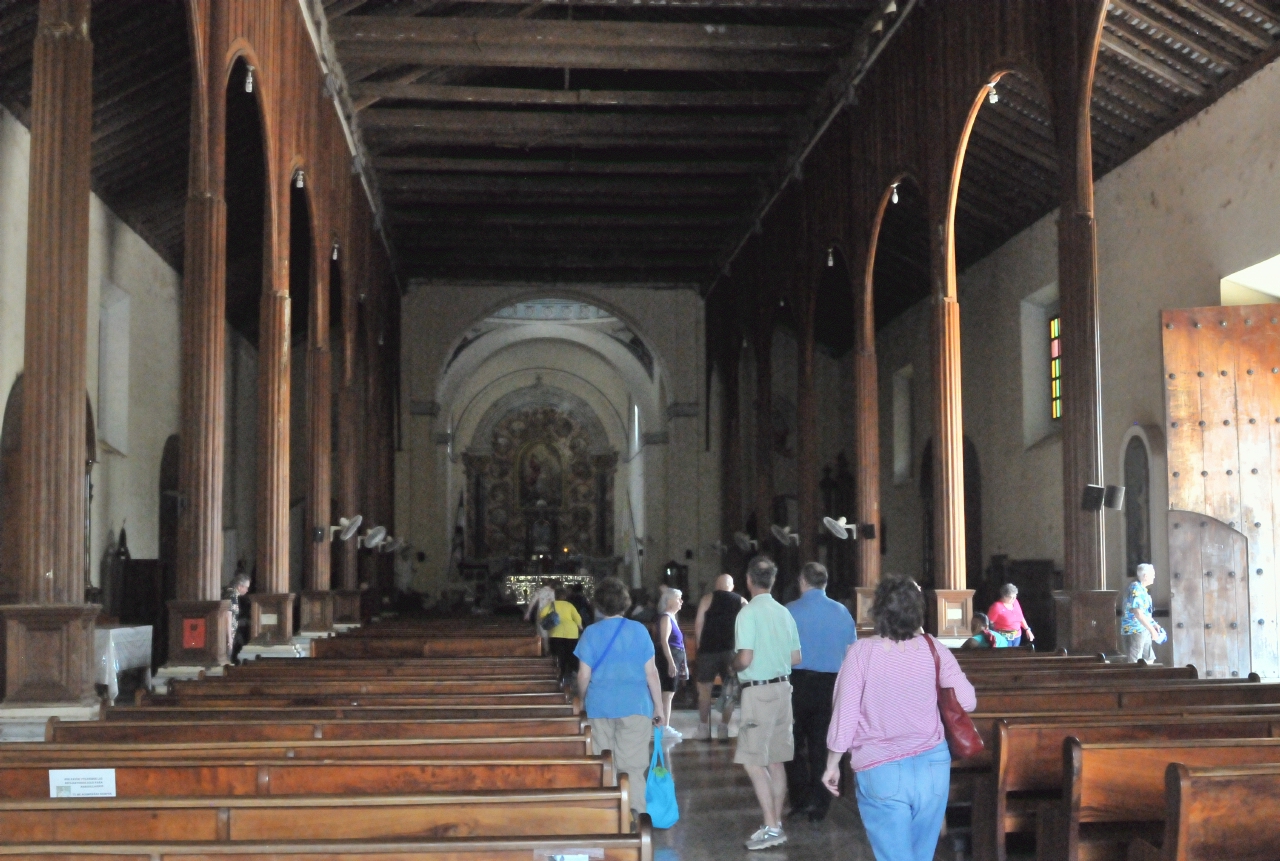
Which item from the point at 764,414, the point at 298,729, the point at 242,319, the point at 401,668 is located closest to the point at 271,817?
the point at 298,729

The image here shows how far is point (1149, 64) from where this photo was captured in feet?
39.8

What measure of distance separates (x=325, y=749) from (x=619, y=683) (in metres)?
1.85

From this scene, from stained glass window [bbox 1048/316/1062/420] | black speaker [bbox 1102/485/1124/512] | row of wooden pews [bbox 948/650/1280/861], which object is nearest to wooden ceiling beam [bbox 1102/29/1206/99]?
stained glass window [bbox 1048/316/1062/420]

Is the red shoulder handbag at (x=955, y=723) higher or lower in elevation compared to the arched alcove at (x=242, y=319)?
lower

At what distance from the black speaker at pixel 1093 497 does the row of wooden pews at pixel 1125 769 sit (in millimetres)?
1630

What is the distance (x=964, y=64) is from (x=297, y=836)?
972cm

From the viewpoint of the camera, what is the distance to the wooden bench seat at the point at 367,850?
3.19 m

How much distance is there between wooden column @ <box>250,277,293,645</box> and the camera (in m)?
11.7

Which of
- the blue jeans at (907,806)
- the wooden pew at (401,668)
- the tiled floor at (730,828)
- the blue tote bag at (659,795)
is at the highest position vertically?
the wooden pew at (401,668)

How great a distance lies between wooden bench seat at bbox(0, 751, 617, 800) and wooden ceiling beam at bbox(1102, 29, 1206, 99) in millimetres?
9813

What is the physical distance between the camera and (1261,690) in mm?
6711

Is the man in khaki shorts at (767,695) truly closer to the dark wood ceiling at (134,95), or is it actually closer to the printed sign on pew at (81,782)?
the printed sign on pew at (81,782)

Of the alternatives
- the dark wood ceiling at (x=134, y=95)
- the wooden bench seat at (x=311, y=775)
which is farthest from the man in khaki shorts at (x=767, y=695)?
the dark wood ceiling at (x=134, y=95)

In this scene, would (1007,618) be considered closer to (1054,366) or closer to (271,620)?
(1054,366)
